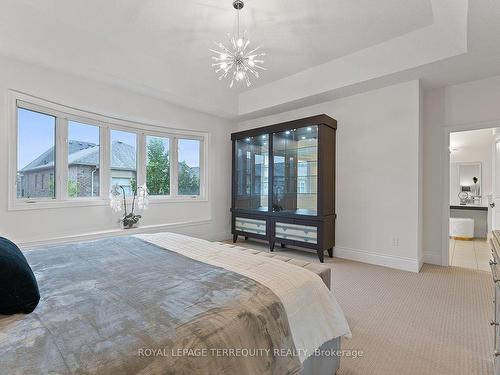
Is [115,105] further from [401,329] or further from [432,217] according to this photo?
[432,217]

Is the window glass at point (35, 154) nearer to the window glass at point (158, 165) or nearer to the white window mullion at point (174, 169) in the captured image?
the window glass at point (158, 165)

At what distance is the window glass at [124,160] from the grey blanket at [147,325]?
2.81m

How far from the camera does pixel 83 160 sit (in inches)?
146

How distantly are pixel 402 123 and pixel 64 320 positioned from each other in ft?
13.1

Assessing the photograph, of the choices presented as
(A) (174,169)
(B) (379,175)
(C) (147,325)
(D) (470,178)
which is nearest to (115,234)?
(A) (174,169)

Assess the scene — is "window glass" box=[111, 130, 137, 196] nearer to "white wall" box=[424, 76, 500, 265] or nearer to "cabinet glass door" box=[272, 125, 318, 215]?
"cabinet glass door" box=[272, 125, 318, 215]

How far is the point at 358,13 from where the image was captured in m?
2.61

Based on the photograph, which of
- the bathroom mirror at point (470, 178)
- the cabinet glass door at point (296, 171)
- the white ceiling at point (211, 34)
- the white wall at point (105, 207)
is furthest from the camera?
the bathroom mirror at point (470, 178)

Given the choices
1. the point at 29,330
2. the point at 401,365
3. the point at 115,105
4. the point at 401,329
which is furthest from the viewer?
the point at 115,105

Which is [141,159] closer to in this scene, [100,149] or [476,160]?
[100,149]

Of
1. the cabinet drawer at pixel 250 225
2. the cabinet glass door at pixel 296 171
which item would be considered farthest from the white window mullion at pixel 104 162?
the cabinet glass door at pixel 296 171

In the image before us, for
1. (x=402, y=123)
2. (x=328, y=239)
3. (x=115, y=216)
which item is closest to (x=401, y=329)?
(x=328, y=239)

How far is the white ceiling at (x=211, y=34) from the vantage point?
2.48 metres

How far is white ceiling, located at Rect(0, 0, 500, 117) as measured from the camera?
248 centimetres
